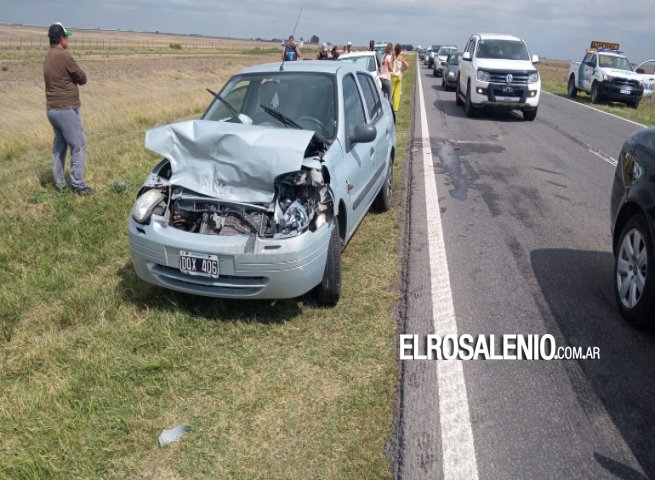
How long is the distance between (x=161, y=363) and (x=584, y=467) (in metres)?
2.53

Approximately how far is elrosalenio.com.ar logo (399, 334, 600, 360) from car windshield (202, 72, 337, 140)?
6.89ft

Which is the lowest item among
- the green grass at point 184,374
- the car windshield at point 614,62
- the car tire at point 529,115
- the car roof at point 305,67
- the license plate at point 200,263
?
the green grass at point 184,374

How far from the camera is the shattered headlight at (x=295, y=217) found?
13.7 ft

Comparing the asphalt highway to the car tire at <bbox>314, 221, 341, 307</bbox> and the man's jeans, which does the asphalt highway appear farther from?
the man's jeans

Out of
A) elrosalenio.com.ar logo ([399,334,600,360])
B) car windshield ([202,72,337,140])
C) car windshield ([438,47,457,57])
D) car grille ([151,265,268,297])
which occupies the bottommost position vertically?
elrosalenio.com.ar logo ([399,334,600,360])

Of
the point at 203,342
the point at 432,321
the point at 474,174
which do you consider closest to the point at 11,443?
the point at 203,342

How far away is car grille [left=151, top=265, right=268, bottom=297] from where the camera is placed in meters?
→ 4.06

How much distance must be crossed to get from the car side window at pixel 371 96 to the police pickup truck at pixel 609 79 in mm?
17552

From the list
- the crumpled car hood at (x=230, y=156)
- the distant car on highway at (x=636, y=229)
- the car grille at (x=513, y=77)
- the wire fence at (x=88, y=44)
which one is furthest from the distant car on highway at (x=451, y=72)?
the wire fence at (x=88, y=44)

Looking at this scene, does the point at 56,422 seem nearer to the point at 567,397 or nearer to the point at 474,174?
the point at 567,397

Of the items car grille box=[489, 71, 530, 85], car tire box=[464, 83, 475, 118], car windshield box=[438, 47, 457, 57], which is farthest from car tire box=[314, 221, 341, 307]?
car windshield box=[438, 47, 457, 57]

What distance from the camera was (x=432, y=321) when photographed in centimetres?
425

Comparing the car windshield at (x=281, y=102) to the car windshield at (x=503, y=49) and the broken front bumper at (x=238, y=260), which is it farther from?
the car windshield at (x=503, y=49)

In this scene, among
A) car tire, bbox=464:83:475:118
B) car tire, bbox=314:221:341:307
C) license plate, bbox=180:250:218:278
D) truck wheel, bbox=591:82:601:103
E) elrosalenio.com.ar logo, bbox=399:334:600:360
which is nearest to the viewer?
elrosalenio.com.ar logo, bbox=399:334:600:360
